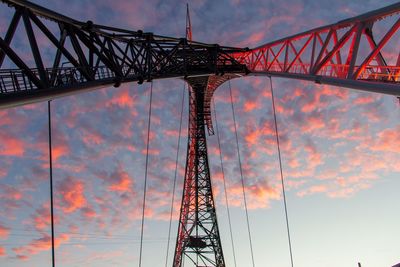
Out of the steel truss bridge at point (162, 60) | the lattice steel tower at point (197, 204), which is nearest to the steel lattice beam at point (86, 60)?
the steel truss bridge at point (162, 60)

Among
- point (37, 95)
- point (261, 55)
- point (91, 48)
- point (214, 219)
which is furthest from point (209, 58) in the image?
point (214, 219)

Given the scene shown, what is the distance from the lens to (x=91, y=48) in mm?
12438

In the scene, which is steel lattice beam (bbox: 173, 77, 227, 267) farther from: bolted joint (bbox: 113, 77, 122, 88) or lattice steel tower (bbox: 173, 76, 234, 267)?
bolted joint (bbox: 113, 77, 122, 88)

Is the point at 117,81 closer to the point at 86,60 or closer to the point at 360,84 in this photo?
the point at 86,60

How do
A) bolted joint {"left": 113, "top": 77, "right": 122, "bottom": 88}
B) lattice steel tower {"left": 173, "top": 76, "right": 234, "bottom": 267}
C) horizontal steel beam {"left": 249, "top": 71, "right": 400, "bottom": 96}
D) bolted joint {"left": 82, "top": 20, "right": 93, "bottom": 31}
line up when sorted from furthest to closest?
lattice steel tower {"left": 173, "top": 76, "right": 234, "bottom": 267}, bolted joint {"left": 113, "top": 77, "right": 122, "bottom": 88}, bolted joint {"left": 82, "top": 20, "right": 93, "bottom": 31}, horizontal steel beam {"left": 249, "top": 71, "right": 400, "bottom": 96}

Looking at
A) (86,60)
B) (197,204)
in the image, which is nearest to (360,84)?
(86,60)

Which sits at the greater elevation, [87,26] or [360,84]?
[87,26]

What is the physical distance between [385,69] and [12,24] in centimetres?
974

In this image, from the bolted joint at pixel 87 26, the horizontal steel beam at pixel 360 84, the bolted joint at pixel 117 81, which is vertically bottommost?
the horizontal steel beam at pixel 360 84

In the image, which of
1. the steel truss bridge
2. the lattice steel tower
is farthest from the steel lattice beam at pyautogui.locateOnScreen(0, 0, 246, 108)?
the lattice steel tower

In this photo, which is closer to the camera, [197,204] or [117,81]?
[117,81]

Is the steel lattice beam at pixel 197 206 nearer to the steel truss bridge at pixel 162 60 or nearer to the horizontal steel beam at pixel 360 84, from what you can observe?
the steel truss bridge at pixel 162 60

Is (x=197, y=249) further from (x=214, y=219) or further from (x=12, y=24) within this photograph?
(x=12, y=24)

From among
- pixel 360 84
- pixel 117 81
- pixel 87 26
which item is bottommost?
pixel 360 84
